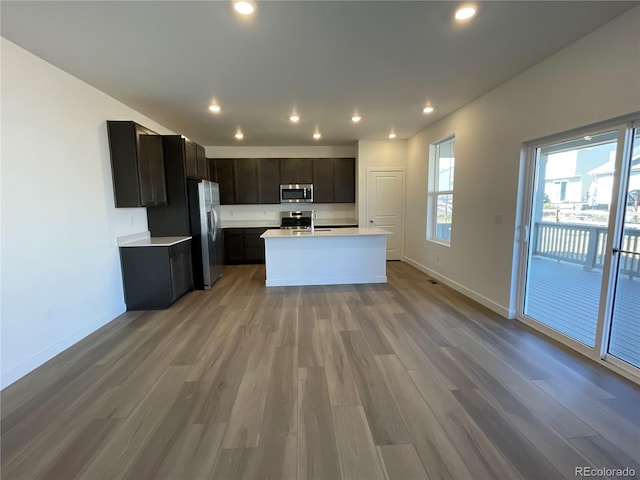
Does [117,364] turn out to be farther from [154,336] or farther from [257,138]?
[257,138]

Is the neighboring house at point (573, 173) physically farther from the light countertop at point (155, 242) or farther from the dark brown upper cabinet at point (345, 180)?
the light countertop at point (155, 242)

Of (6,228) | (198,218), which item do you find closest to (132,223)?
(198,218)

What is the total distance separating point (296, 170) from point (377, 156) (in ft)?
6.03

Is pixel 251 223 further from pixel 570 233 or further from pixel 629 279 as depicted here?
pixel 629 279

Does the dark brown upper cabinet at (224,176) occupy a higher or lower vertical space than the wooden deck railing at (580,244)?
higher

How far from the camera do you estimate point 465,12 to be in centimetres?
194

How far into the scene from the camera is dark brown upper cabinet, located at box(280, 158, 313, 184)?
6383mm

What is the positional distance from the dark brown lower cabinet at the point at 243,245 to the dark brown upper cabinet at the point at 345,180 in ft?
6.39

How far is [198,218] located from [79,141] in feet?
5.58

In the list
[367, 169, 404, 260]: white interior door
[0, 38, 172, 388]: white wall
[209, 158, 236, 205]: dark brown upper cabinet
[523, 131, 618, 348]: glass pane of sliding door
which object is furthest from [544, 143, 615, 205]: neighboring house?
[209, 158, 236, 205]: dark brown upper cabinet

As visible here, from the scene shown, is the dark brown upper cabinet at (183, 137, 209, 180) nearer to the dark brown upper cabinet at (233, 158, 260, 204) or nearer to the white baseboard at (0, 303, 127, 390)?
the dark brown upper cabinet at (233, 158, 260, 204)

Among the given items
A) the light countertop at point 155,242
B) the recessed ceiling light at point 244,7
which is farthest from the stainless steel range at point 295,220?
the recessed ceiling light at point 244,7

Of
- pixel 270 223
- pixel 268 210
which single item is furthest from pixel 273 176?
pixel 270 223

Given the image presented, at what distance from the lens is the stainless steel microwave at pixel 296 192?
21.1 feet
